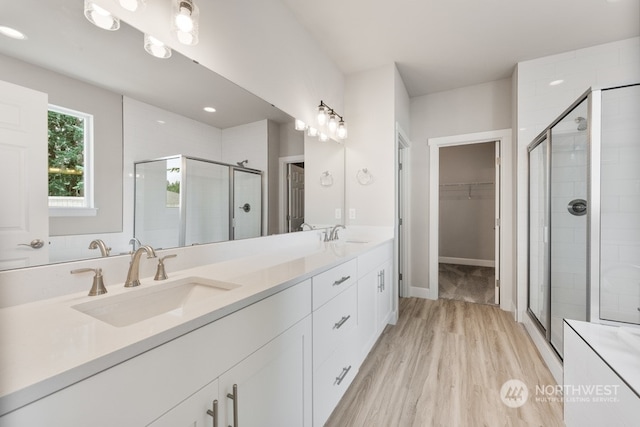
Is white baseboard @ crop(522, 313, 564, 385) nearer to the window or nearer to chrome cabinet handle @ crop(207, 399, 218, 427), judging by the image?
chrome cabinet handle @ crop(207, 399, 218, 427)

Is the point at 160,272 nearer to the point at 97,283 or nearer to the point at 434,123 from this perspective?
the point at 97,283

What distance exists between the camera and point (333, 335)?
1419 mm

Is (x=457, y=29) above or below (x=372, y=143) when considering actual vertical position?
above

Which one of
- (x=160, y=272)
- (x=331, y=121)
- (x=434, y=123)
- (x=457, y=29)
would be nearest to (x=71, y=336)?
(x=160, y=272)

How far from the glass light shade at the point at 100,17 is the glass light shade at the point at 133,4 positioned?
68 millimetres

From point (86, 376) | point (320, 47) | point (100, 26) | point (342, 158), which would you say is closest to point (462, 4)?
point (320, 47)

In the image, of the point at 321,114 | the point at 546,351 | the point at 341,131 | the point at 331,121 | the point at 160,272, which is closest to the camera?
the point at 160,272

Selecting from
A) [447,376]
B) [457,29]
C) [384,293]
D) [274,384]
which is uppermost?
[457,29]

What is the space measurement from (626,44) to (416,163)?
2062 mm

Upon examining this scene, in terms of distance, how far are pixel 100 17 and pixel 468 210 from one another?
5634mm

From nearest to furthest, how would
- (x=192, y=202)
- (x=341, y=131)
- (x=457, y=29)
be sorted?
(x=192, y=202) → (x=457, y=29) → (x=341, y=131)

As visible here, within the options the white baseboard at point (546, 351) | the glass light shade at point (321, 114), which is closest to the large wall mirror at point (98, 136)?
the glass light shade at point (321, 114)

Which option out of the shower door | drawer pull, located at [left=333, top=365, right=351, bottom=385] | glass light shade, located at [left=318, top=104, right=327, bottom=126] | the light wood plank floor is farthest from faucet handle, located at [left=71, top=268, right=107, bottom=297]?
glass light shade, located at [left=318, top=104, right=327, bottom=126]

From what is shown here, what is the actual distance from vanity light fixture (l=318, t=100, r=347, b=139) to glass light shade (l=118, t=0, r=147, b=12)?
1484 mm
